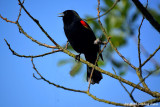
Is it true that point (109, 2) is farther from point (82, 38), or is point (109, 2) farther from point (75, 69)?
point (82, 38)

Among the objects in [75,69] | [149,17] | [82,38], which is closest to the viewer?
[149,17]

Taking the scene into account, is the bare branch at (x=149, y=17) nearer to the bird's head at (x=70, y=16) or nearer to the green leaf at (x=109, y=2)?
the green leaf at (x=109, y=2)

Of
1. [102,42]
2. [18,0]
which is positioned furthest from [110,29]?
[18,0]

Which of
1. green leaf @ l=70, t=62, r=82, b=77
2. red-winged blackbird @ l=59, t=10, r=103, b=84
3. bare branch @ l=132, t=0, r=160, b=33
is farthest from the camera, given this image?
red-winged blackbird @ l=59, t=10, r=103, b=84

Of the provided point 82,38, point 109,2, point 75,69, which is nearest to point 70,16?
point 82,38

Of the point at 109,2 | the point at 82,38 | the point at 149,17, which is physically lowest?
the point at 149,17

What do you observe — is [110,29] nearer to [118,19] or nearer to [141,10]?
[118,19]

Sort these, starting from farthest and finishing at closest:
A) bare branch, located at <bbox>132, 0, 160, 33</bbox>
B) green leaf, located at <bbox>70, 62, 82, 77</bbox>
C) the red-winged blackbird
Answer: the red-winged blackbird, green leaf, located at <bbox>70, 62, 82, 77</bbox>, bare branch, located at <bbox>132, 0, 160, 33</bbox>

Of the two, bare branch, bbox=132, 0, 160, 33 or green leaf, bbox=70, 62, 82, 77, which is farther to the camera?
green leaf, bbox=70, 62, 82, 77

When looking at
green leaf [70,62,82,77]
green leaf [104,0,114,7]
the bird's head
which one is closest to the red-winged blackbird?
the bird's head

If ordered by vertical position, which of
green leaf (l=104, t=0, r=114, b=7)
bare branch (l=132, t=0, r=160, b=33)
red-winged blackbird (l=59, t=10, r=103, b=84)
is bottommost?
bare branch (l=132, t=0, r=160, b=33)

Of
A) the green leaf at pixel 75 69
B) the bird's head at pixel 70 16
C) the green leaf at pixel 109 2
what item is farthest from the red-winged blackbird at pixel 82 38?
the green leaf at pixel 109 2

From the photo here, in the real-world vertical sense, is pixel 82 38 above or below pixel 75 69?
above

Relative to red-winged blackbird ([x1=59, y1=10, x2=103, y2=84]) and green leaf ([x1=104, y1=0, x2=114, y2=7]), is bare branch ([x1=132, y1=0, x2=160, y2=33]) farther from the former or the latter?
red-winged blackbird ([x1=59, y1=10, x2=103, y2=84])
